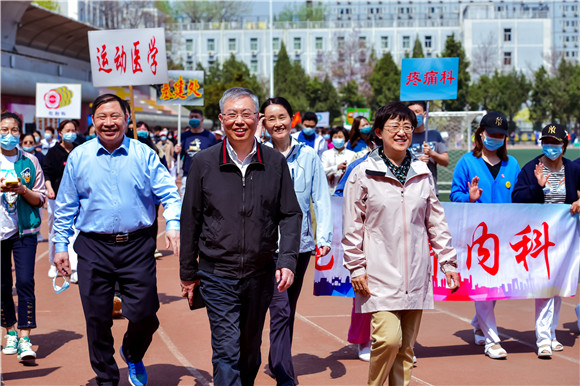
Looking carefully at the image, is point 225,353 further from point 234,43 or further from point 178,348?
point 234,43

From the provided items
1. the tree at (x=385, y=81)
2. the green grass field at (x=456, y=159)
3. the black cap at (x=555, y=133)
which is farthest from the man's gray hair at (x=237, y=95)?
the tree at (x=385, y=81)

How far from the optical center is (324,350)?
7.05 meters

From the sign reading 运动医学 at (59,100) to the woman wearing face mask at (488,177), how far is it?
13879mm

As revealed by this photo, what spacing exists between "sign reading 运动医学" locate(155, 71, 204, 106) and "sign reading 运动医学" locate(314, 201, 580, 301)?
7.57m

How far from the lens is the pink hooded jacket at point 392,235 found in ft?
16.4

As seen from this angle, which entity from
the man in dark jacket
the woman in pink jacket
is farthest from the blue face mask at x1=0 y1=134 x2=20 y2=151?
the woman in pink jacket

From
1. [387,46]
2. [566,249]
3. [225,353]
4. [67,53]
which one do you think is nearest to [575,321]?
[566,249]

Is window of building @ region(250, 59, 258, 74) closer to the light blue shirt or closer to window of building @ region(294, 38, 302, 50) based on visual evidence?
window of building @ region(294, 38, 302, 50)

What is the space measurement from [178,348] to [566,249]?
3551 mm

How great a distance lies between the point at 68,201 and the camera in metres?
5.43

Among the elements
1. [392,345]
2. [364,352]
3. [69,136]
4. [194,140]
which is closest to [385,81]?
[194,140]

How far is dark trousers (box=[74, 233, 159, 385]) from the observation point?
5387 millimetres

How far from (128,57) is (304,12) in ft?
386

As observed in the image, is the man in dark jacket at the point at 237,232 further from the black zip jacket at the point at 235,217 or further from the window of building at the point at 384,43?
the window of building at the point at 384,43
